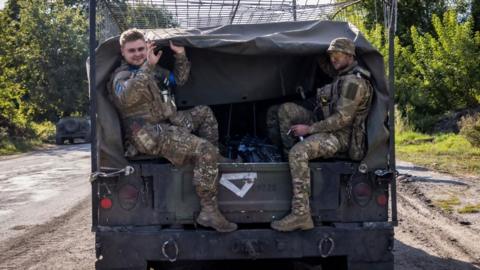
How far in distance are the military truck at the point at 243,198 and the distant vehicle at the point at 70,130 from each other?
2805 cm

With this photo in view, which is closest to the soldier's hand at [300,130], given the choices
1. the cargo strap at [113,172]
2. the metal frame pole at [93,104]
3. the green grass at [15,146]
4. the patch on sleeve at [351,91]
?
the patch on sleeve at [351,91]

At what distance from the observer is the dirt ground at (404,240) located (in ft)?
20.6

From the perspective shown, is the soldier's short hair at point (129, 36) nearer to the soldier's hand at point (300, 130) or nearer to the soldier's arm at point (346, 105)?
the soldier's hand at point (300, 130)

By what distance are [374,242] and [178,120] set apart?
1819 millimetres

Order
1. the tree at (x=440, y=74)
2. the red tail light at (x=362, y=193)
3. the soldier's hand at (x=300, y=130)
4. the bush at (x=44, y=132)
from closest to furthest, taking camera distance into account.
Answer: the red tail light at (x=362, y=193) → the soldier's hand at (x=300, y=130) → the tree at (x=440, y=74) → the bush at (x=44, y=132)

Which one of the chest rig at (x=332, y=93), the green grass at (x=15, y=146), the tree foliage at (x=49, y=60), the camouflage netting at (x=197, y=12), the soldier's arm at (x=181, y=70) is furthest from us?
the tree foliage at (x=49, y=60)

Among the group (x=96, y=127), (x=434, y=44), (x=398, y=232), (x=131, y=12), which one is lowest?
(x=398, y=232)

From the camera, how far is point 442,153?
17.4 meters

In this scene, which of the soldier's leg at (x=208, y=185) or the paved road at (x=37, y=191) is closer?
the soldier's leg at (x=208, y=185)

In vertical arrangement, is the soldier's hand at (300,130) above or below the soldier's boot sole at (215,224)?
above

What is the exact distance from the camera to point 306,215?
4.70m

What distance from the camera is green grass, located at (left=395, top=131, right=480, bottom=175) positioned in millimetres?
Answer: 14319

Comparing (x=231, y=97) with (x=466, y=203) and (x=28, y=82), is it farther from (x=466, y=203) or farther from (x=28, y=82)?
(x=28, y=82)

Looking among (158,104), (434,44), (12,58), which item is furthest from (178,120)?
(12,58)
